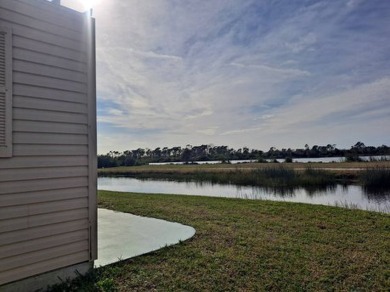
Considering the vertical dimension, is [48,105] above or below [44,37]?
below

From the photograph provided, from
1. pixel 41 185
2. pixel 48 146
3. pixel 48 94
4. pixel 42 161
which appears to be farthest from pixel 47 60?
pixel 41 185

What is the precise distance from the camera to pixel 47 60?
2562 mm

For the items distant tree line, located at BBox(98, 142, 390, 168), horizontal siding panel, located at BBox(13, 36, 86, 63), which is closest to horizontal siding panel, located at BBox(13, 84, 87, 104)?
horizontal siding panel, located at BBox(13, 36, 86, 63)

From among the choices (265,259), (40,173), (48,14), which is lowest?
(265,259)

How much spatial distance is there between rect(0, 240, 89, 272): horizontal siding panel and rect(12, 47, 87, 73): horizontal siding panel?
1520mm

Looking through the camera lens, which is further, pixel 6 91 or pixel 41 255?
pixel 41 255

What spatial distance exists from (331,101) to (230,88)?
412 cm

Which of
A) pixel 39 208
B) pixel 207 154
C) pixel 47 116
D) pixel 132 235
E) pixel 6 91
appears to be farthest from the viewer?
pixel 207 154

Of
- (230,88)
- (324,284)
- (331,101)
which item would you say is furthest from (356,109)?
(324,284)

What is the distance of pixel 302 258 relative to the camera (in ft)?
10.5

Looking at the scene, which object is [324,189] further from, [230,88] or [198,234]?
[198,234]

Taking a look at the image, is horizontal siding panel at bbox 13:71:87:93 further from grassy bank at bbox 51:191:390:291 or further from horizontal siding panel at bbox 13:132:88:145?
grassy bank at bbox 51:191:390:291

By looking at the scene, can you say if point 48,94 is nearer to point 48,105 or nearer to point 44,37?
point 48,105

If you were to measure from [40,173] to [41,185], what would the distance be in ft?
0.32
